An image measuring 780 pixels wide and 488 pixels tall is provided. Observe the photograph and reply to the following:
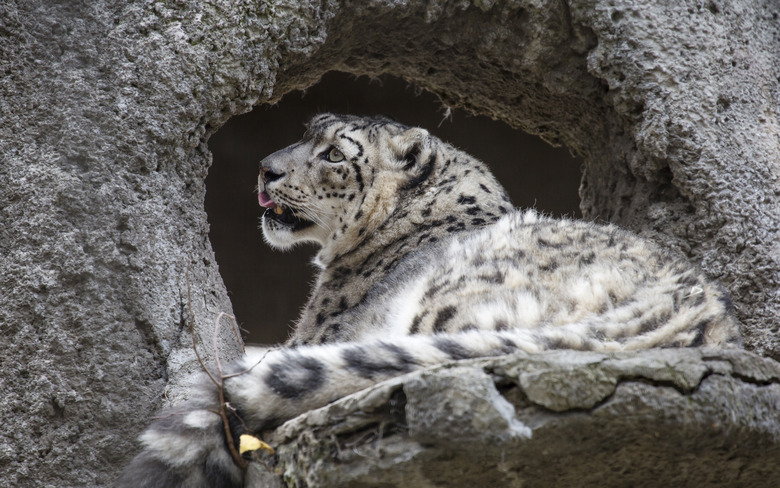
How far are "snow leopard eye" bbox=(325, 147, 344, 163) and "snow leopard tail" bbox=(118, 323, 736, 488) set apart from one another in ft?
5.01

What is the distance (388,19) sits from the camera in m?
3.25

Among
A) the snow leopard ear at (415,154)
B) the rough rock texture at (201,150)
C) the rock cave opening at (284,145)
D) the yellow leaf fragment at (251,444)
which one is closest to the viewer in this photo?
the yellow leaf fragment at (251,444)

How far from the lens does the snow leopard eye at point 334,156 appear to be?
332 cm

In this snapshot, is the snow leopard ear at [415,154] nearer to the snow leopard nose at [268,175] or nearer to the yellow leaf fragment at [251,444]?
the snow leopard nose at [268,175]

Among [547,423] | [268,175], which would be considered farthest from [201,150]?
[547,423]

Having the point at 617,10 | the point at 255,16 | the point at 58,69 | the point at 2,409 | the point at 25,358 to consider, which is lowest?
the point at 2,409

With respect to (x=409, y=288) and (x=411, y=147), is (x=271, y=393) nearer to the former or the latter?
(x=409, y=288)

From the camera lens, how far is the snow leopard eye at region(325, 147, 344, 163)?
3.32 m

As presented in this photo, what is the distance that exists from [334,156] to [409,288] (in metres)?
0.98

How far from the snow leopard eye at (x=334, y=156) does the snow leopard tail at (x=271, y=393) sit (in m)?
1.53

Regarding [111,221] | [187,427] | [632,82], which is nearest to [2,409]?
[111,221]

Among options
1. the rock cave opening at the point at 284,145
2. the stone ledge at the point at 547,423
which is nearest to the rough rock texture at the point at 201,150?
the stone ledge at the point at 547,423

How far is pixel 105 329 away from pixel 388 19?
165 centimetres

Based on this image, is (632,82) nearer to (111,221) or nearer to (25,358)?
(111,221)
